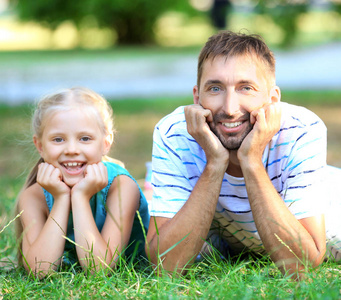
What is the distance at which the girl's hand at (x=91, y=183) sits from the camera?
3.36 m

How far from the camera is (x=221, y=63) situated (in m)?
3.22

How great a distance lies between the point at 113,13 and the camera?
31547 mm

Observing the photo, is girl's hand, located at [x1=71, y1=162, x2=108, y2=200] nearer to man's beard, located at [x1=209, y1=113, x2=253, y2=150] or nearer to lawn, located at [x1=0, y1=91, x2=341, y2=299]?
lawn, located at [x1=0, y1=91, x2=341, y2=299]

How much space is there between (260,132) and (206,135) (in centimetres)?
28

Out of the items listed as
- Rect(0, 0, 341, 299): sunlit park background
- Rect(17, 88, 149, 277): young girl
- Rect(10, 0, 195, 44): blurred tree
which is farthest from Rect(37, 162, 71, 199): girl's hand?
Rect(10, 0, 195, 44): blurred tree

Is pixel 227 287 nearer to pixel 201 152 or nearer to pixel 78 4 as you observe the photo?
pixel 201 152

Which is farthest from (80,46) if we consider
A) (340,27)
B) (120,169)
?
(120,169)

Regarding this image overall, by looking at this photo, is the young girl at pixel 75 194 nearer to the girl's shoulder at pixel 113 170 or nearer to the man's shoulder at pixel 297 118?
the girl's shoulder at pixel 113 170

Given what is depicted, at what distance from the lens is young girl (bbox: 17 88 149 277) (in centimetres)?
330

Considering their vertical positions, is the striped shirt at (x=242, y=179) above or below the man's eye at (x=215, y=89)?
below

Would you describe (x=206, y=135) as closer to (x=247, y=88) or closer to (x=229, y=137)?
(x=229, y=137)

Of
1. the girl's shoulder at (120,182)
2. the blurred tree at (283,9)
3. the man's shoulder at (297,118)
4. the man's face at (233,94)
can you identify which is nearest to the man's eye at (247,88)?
the man's face at (233,94)

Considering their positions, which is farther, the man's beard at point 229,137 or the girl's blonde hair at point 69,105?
the girl's blonde hair at point 69,105

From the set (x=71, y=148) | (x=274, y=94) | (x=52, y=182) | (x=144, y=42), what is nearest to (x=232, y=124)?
(x=274, y=94)
